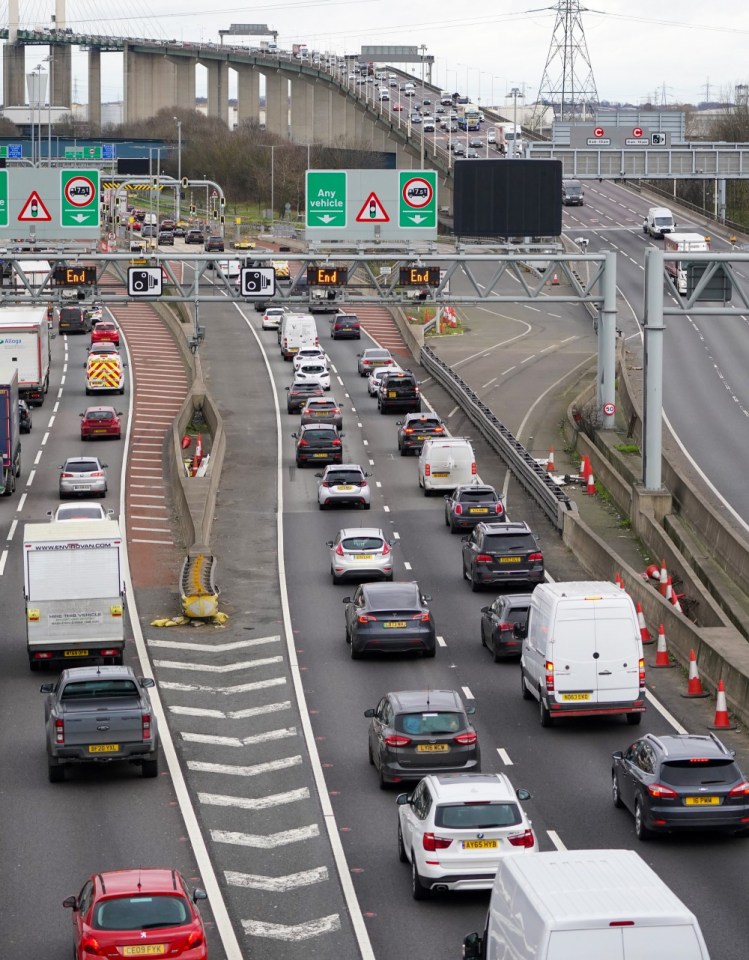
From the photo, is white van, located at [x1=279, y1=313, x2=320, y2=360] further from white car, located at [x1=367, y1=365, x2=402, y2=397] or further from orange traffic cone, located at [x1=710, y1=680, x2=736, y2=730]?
orange traffic cone, located at [x1=710, y1=680, x2=736, y2=730]

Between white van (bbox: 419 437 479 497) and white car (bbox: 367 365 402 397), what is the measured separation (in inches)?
819

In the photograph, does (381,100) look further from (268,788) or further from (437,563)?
(268,788)

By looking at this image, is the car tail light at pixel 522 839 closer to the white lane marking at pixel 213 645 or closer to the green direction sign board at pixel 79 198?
the white lane marking at pixel 213 645

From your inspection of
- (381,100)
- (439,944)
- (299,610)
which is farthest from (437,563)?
(381,100)

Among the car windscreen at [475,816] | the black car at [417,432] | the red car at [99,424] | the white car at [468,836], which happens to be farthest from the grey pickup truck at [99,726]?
the red car at [99,424]

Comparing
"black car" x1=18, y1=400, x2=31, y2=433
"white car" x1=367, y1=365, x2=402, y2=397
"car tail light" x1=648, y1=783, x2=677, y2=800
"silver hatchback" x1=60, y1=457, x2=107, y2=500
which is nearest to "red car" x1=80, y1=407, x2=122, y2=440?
"black car" x1=18, y1=400, x2=31, y2=433

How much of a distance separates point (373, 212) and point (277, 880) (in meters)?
38.0

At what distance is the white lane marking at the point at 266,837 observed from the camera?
79.2ft

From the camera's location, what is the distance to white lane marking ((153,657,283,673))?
115ft

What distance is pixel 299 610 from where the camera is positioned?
40.7 m

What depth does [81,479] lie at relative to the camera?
55094mm

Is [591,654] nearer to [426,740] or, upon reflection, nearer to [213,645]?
[426,740]

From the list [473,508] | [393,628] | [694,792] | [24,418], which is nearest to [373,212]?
[473,508]

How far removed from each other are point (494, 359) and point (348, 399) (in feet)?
41.2
